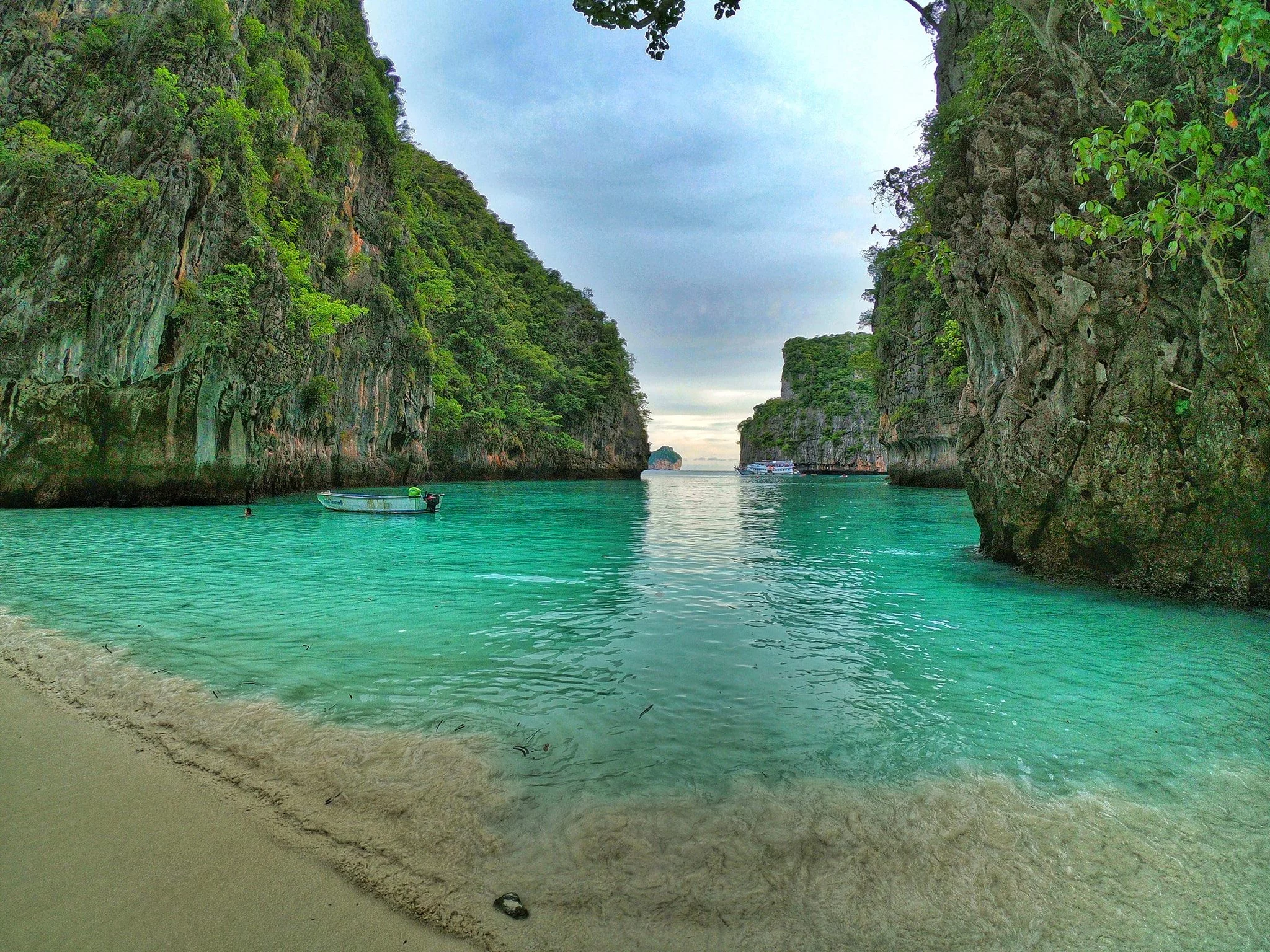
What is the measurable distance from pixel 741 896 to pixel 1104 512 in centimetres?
895

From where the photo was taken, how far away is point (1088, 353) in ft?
27.7

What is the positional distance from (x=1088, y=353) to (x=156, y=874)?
448 inches

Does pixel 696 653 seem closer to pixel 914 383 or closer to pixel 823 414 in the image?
pixel 914 383

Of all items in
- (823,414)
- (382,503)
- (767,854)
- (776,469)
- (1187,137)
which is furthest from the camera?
(823,414)

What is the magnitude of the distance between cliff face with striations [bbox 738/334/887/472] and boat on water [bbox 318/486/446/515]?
77589 millimetres

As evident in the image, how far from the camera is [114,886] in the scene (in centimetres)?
226

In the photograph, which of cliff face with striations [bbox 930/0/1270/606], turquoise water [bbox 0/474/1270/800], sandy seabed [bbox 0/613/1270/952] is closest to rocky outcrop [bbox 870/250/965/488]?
cliff face with striations [bbox 930/0/1270/606]

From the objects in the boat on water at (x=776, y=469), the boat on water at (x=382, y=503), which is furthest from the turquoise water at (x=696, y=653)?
the boat on water at (x=776, y=469)

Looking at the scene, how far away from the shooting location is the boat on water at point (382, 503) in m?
18.4

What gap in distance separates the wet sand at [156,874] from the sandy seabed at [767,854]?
0.39 ft

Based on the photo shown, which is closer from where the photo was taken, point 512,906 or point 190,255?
point 512,906

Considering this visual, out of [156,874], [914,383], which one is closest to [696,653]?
[156,874]

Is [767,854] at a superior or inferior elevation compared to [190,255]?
inferior

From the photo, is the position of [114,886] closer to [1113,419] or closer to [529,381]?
[1113,419]
